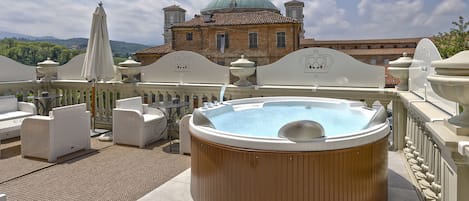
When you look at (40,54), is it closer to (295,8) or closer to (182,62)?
(182,62)

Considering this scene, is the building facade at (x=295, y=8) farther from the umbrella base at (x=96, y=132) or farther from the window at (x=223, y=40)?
the umbrella base at (x=96, y=132)

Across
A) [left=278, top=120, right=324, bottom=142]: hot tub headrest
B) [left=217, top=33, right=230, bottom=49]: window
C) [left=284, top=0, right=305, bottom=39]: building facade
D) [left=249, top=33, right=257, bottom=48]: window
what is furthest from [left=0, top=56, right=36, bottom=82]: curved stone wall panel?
[left=284, top=0, right=305, bottom=39]: building facade

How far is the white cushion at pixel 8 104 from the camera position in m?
6.11

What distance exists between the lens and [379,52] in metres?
37.3

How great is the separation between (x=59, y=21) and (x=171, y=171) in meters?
10.9

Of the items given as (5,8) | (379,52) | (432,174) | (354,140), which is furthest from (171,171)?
(379,52)

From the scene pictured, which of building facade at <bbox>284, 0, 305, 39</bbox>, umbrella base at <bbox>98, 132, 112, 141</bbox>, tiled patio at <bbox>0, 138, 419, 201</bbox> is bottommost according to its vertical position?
tiled patio at <bbox>0, 138, 419, 201</bbox>

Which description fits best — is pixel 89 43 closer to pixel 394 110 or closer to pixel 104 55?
pixel 104 55

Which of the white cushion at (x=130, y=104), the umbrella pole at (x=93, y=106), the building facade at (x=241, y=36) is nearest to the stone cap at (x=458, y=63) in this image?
the white cushion at (x=130, y=104)

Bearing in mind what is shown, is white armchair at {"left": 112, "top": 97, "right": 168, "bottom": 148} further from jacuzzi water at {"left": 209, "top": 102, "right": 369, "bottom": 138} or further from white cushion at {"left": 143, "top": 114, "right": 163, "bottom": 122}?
jacuzzi water at {"left": 209, "top": 102, "right": 369, "bottom": 138}

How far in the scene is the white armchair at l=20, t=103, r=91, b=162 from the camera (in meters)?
4.81

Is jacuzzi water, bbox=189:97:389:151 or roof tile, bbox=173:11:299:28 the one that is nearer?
jacuzzi water, bbox=189:97:389:151

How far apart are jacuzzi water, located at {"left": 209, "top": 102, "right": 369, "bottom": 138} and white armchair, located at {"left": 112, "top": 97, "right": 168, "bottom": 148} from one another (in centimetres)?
169

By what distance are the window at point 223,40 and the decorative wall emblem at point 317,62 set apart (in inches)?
1095
